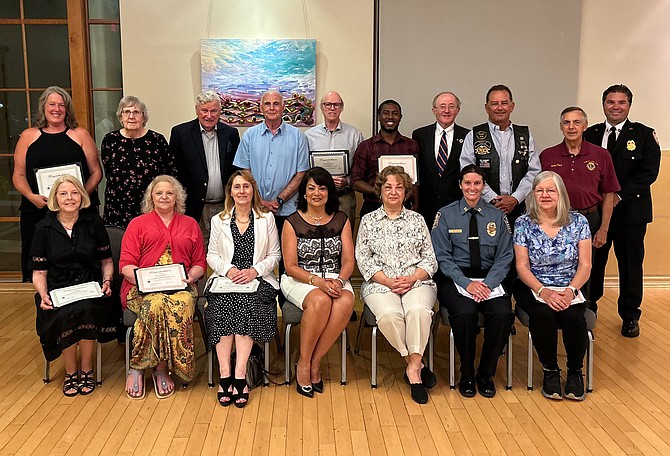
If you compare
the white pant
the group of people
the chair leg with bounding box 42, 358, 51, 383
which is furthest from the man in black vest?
the chair leg with bounding box 42, 358, 51, 383

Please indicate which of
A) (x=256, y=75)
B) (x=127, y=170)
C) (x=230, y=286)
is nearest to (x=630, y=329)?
(x=230, y=286)

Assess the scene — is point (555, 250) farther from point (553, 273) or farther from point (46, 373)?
point (46, 373)

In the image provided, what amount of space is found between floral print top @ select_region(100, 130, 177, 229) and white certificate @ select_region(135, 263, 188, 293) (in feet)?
2.37

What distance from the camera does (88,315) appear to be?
381cm

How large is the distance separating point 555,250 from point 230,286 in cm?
193

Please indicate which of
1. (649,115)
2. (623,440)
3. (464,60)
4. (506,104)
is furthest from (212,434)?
(649,115)

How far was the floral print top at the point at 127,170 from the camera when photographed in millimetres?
4352

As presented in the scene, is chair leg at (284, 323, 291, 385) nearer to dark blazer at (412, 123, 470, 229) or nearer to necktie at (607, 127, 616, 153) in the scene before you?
dark blazer at (412, 123, 470, 229)

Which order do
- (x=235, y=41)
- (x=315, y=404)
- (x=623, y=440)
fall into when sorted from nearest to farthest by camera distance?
(x=623, y=440)
(x=315, y=404)
(x=235, y=41)

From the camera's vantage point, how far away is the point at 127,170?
4.36 metres

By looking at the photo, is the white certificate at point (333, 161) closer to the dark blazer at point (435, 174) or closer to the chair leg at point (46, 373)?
the dark blazer at point (435, 174)

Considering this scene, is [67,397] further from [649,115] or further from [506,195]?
[649,115]

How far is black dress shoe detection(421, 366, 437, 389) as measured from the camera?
12.6 ft

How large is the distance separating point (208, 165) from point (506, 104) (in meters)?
2.11
